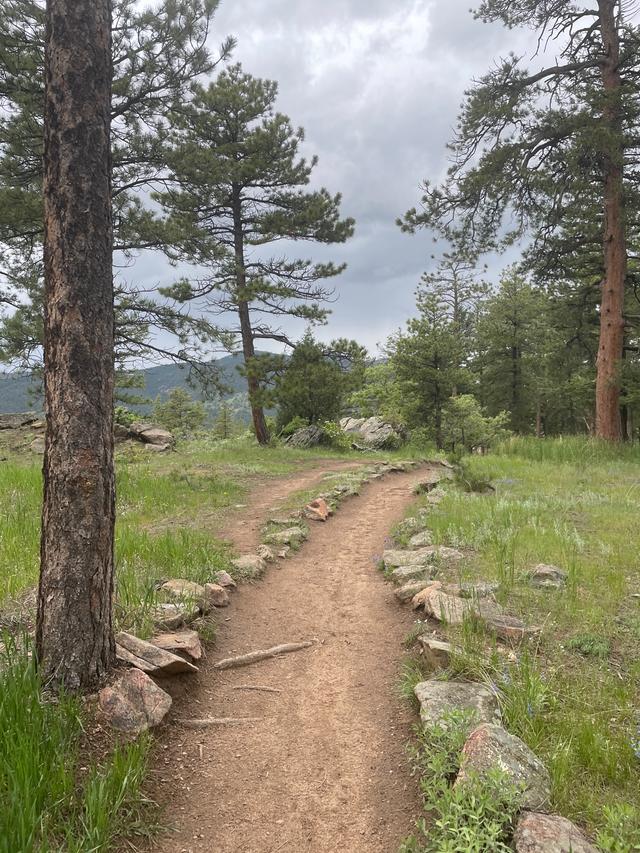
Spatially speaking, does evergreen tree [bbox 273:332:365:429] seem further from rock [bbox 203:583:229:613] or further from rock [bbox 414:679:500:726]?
rock [bbox 414:679:500:726]

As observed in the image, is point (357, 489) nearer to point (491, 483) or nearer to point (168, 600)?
point (491, 483)

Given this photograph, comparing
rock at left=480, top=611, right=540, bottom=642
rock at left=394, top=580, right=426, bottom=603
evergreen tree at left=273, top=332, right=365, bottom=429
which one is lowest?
rock at left=394, top=580, right=426, bottom=603

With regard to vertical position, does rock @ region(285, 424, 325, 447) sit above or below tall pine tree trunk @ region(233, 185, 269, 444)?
below

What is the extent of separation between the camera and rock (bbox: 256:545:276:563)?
6.56 metres

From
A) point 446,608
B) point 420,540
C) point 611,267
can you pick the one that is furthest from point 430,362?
point 446,608

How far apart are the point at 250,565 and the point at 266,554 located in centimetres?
57

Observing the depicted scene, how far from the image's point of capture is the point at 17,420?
70.6 feet

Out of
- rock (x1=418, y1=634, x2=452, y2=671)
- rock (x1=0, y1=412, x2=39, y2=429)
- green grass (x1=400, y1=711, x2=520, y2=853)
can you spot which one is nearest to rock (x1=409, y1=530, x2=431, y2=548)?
rock (x1=418, y1=634, x2=452, y2=671)

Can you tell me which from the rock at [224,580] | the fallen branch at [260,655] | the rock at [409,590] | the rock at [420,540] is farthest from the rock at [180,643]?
the rock at [420,540]

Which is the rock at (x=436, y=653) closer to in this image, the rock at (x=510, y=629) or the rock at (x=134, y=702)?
the rock at (x=510, y=629)

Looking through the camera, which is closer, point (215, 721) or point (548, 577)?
point (215, 721)

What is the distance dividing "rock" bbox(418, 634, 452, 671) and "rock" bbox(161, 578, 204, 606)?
7.07ft

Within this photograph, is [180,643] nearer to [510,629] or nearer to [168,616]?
→ [168,616]

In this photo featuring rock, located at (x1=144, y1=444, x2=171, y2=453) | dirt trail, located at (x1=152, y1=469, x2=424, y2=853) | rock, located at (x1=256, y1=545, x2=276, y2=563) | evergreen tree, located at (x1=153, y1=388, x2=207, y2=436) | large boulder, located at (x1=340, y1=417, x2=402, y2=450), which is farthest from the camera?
evergreen tree, located at (x1=153, y1=388, x2=207, y2=436)
